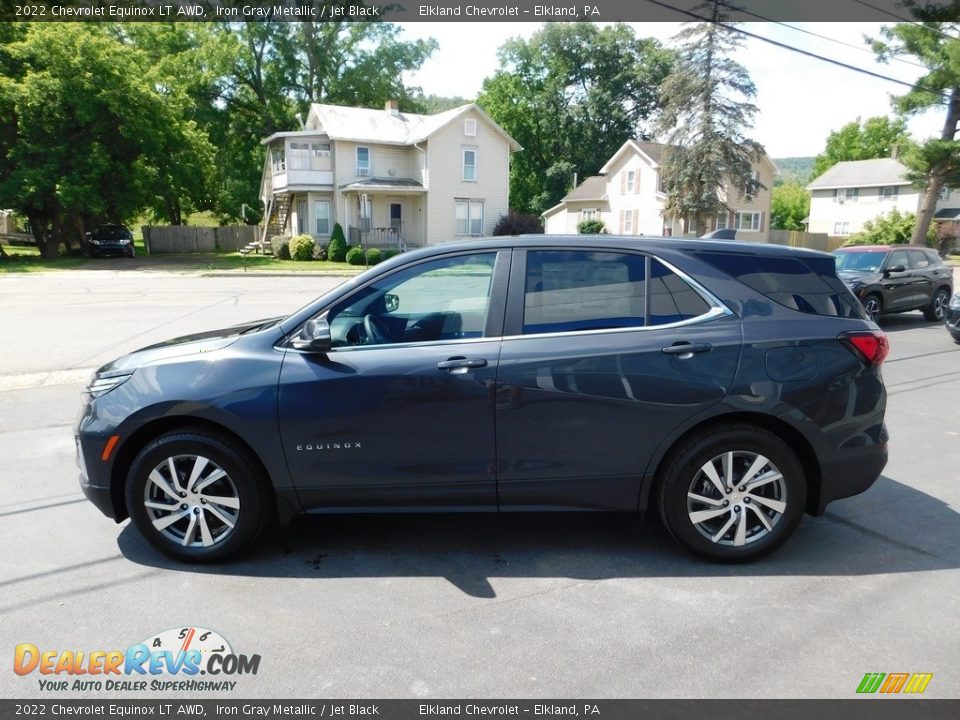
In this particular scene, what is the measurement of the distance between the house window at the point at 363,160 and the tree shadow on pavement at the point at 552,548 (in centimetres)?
3712

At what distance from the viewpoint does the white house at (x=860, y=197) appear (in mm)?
53688

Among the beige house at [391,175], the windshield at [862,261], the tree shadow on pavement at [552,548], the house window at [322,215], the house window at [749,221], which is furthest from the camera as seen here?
the house window at [749,221]

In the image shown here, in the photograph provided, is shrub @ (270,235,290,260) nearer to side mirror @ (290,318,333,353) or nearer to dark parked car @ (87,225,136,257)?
dark parked car @ (87,225,136,257)

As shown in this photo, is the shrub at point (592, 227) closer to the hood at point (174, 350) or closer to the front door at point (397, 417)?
the hood at point (174, 350)

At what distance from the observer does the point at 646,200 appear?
4688cm

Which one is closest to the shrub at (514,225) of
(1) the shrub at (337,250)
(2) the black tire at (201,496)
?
(1) the shrub at (337,250)

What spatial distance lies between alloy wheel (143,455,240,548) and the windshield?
43.6ft

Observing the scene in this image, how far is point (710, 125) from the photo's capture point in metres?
38.3

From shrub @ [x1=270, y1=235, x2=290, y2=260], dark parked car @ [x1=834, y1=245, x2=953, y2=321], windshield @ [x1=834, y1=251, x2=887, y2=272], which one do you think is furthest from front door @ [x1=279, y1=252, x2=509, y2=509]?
shrub @ [x1=270, y1=235, x2=290, y2=260]

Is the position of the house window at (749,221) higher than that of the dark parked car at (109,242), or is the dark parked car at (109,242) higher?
the house window at (749,221)

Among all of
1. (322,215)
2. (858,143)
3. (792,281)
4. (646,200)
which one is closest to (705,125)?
(646,200)

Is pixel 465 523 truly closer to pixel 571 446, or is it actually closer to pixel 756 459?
pixel 571 446

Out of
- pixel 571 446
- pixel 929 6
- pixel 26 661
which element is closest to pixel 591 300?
pixel 571 446

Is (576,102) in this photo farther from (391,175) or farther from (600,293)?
(600,293)
